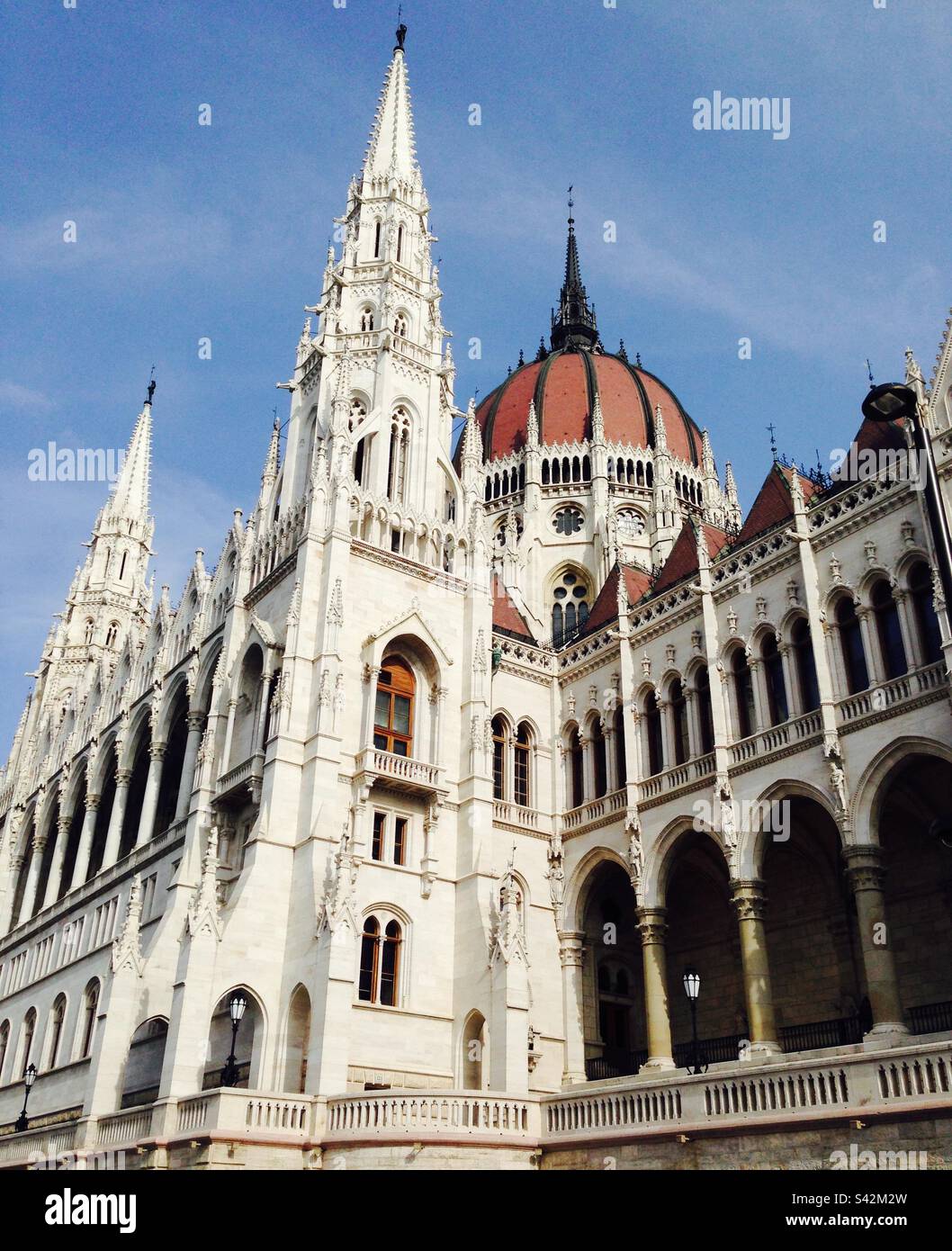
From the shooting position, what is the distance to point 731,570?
2959 cm

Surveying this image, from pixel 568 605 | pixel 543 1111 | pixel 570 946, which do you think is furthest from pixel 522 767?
pixel 568 605

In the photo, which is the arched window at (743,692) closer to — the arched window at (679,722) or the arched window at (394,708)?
the arched window at (679,722)

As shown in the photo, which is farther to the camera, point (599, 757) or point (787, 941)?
point (599, 757)

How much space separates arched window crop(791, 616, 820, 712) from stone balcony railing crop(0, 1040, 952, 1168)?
8153mm

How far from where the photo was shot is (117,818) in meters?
38.0

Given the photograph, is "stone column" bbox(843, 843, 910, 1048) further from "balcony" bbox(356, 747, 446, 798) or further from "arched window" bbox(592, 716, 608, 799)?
"balcony" bbox(356, 747, 446, 798)

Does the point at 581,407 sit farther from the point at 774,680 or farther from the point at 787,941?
the point at 787,941

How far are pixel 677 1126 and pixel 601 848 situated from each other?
38.8 feet

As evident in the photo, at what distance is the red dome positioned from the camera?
53875mm

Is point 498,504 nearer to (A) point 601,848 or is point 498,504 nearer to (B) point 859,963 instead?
(A) point 601,848

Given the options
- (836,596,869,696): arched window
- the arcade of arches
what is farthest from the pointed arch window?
(836,596,869,696): arched window

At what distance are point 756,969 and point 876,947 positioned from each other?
134 inches

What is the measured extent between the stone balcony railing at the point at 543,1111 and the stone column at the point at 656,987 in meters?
2.17

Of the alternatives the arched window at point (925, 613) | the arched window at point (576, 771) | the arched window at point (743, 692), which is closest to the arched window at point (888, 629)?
the arched window at point (925, 613)
